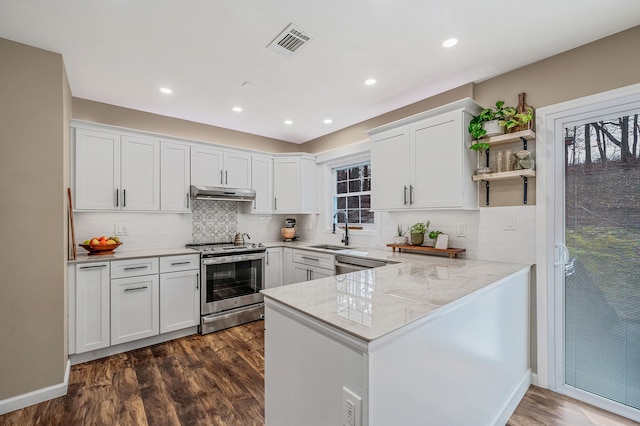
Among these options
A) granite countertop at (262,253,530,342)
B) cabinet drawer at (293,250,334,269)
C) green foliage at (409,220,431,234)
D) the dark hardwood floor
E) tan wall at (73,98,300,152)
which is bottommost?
the dark hardwood floor

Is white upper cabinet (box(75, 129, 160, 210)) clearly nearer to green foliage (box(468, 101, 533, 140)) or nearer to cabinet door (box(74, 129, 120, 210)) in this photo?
cabinet door (box(74, 129, 120, 210))

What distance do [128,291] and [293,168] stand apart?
2.62m

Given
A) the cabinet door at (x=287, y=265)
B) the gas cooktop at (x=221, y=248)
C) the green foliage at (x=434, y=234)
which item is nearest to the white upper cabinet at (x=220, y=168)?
the gas cooktop at (x=221, y=248)

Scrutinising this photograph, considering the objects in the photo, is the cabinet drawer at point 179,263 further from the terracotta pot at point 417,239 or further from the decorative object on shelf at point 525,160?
the decorative object on shelf at point 525,160

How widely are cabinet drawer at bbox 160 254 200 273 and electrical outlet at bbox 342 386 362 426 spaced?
9.02 feet

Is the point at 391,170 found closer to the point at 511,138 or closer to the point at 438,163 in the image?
the point at 438,163

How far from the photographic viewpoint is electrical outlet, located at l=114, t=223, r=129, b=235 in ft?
11.1

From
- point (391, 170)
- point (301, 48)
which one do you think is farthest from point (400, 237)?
point (301, 48)

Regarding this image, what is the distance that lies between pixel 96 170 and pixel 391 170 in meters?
3.09

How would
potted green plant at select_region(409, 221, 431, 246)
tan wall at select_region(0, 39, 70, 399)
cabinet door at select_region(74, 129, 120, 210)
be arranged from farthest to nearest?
potted green plant at select_region(409, 221, 431, 246), cabinet door at select_region(74, 129, 120, 210), tan wall at select_region(0, 39, 70, 399)

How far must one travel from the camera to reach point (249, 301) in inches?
148

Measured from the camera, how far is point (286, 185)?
14.7 ft

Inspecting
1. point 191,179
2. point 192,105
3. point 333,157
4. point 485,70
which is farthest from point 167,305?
point 485,70

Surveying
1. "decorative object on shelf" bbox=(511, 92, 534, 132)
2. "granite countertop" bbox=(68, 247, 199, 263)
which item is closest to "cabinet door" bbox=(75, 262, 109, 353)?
"granite countertop" bbox=(68, 247, 199, 263)
